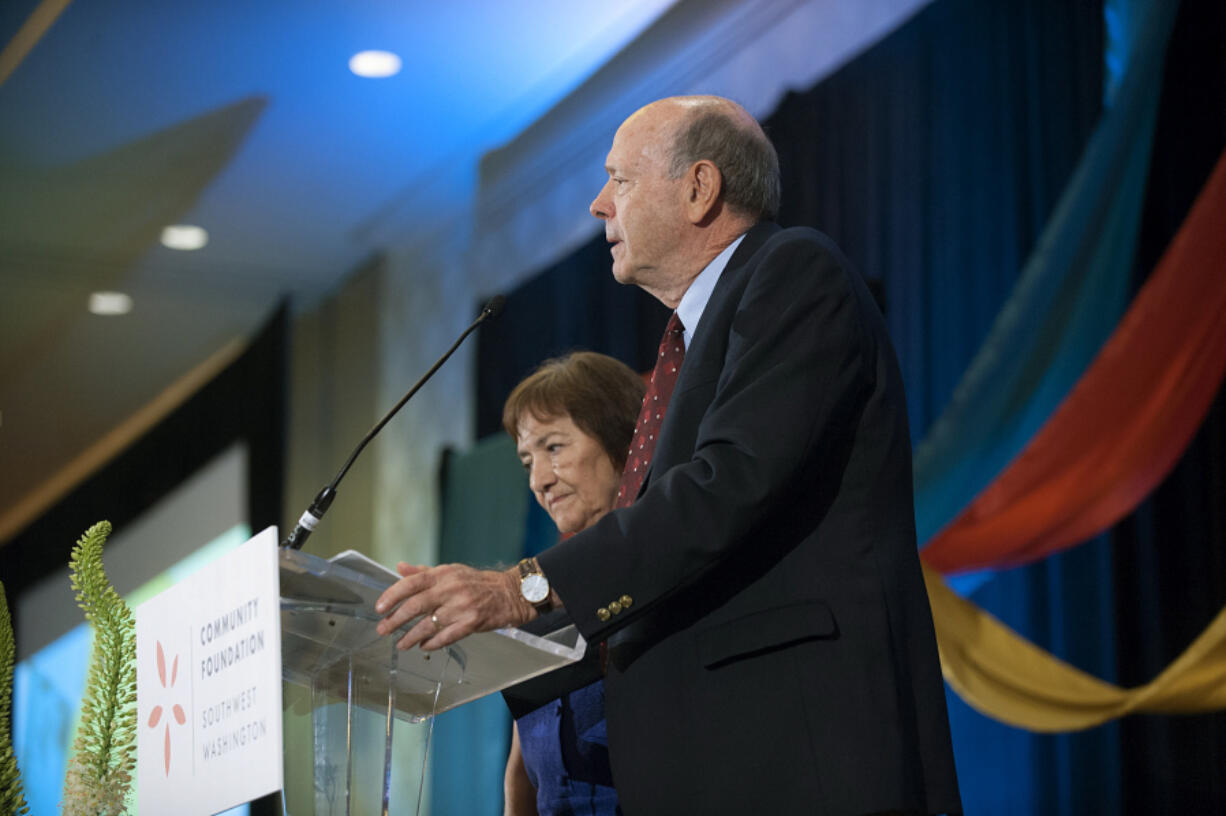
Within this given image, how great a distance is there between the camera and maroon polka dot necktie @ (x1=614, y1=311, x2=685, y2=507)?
5.91 feet

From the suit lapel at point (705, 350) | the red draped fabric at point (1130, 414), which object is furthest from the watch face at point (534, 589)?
the red draped fabric at point (1130, 414)

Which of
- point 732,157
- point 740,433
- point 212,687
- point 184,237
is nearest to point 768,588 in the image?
point 740,433

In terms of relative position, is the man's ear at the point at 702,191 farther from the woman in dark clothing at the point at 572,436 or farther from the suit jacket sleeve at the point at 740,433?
the woman in dark clothing at the point at 572,436

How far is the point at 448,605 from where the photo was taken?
1487 millimetres

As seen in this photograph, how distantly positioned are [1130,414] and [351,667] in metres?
2.59

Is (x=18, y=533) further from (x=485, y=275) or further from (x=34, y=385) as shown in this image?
(x=485, y=275)

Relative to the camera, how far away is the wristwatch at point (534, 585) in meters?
1.52

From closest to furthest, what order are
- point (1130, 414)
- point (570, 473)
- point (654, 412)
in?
point (654, 412) < point (570, 473) < point (1130, 414)

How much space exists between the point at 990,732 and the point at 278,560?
9.52 ft

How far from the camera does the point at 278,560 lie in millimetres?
1424

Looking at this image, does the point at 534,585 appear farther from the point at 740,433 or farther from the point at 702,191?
the point at 702,191

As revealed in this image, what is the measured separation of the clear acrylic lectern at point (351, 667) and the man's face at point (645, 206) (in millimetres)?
620

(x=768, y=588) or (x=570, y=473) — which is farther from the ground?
(x=570, y=473)

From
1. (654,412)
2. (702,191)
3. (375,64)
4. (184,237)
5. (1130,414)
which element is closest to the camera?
(654,412)
